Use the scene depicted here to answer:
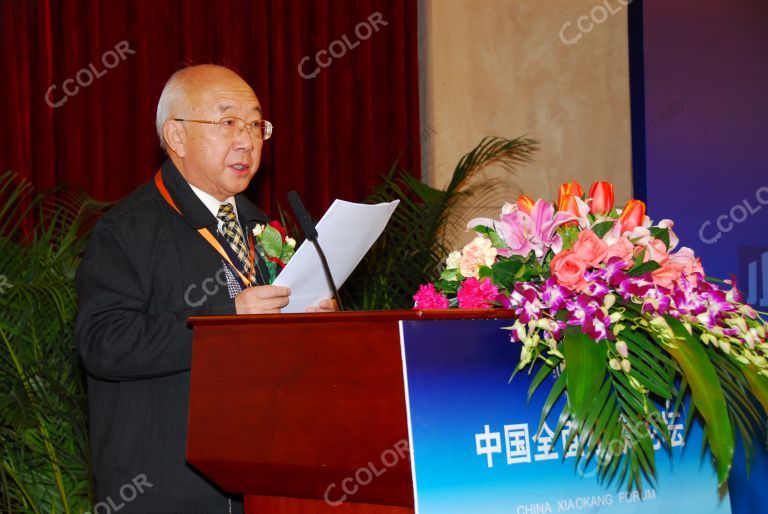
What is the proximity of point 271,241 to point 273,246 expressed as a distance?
13 millimetres

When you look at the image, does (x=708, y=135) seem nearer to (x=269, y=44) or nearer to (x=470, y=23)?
(x=470, y=23)

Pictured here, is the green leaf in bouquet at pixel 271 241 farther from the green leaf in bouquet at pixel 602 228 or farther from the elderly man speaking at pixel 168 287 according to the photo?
the green leaf in bouquet at pixel 602 228

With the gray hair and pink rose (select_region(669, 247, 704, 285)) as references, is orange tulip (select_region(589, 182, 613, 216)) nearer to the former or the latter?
pink rose (select_region(669, 247, 704, 285))

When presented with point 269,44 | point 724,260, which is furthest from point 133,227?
point 724,260

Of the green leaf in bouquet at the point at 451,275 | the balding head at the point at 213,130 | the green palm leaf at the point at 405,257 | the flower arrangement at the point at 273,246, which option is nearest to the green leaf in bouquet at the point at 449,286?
the green leaf in bouquet at the point at 451,275

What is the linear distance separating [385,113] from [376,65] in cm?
26

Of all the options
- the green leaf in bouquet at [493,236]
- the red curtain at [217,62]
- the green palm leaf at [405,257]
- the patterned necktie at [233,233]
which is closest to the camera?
the green leaf in bouquet at [493,236]

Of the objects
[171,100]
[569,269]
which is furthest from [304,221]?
[171,100]

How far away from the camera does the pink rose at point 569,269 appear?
1.48 metres

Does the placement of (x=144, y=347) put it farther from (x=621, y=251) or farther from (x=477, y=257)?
(x=621, y=251)

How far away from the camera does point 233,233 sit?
221 cm

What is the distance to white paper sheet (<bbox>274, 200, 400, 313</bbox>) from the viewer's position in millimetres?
1693

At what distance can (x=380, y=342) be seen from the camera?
1.33 m

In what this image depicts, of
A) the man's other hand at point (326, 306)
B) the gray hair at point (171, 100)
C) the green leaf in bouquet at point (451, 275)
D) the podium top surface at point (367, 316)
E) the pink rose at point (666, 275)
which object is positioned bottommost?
the podium top surface at point (367, 316)
